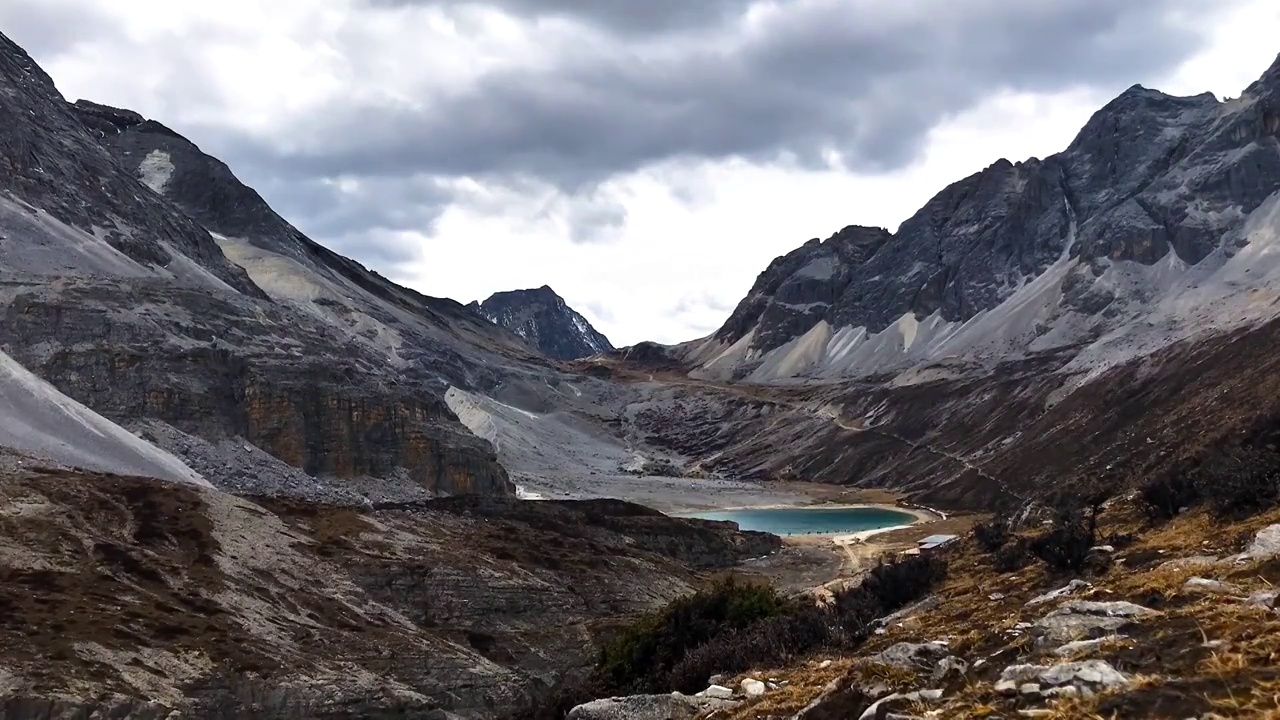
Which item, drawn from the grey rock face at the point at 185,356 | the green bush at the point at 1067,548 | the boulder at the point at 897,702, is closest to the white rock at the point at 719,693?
the boulder at the point at 897,702

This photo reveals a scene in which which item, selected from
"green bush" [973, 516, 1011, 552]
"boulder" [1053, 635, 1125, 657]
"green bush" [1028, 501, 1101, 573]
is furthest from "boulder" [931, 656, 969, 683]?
"green bush" [973, 516, 1011, 552]

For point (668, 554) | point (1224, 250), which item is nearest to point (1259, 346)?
point (668, 554)

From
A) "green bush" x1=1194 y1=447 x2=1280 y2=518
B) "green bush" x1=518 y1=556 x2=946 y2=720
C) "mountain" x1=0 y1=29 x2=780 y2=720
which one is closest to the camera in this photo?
A: "green bush" x1=518 y1=556 x2=946 y2=720

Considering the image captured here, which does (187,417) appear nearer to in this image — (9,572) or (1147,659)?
(9,572)

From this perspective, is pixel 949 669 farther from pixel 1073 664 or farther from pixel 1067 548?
pixel 1067 548

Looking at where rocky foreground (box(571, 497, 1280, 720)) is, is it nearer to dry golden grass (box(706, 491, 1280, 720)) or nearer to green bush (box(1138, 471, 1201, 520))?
dry golden grass (box(706, 491, 1280, 720))

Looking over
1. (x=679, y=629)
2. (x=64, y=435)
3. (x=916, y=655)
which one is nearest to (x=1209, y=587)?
(x=916, y=655)

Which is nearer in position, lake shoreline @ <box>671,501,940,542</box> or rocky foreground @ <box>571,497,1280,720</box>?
rocky foreground @ <box>571,497,1280,720</box>
